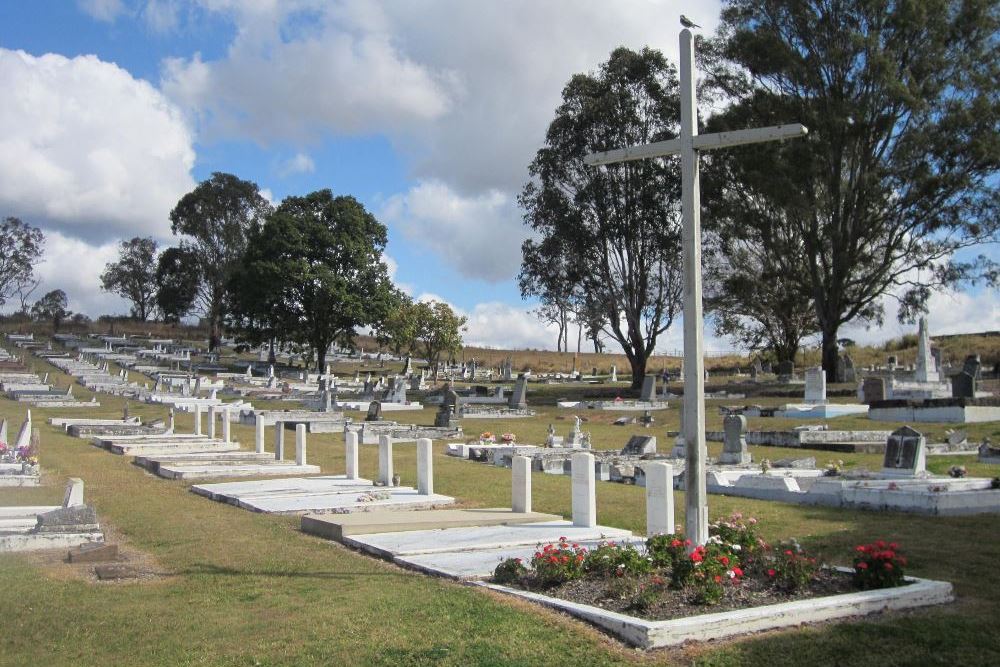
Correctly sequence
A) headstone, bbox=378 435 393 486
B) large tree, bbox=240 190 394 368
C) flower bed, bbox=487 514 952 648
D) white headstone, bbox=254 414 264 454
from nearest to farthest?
flower bed, bbox=487 514 952 648, headstone, bbox=378 435 393 486, white headstone, bbox=254 414 264 454, large tree, bbox=240 190 394 368

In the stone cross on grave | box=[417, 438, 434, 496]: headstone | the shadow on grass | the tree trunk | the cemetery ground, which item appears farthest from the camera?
the tree trunk

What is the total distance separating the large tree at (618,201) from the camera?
145ft

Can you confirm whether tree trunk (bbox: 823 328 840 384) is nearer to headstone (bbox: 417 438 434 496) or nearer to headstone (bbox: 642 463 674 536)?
headstone (bbox: 417 438 434 496)

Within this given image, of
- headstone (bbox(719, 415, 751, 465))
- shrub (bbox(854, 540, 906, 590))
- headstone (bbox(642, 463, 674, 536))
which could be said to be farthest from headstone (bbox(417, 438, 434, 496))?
shrub (bbox(854, 540, 906, 590))

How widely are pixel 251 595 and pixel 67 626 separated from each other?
1.43m

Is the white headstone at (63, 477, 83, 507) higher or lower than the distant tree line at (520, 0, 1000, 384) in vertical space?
lower

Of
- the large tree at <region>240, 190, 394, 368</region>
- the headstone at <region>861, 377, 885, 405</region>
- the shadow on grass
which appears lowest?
the shadow on grass

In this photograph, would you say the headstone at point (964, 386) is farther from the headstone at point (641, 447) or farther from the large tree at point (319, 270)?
the large tree at point (319, 270)

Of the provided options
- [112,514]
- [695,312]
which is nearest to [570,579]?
[695,312]

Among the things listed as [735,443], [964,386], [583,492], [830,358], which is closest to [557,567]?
[583,492]

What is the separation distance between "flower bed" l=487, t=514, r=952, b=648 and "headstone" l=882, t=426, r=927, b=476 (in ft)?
22.3

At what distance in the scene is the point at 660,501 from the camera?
9500 mm

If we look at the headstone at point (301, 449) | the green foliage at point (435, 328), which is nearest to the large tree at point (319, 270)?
the green foliage at point (435, 328)

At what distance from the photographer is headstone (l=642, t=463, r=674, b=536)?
9.47 metres
